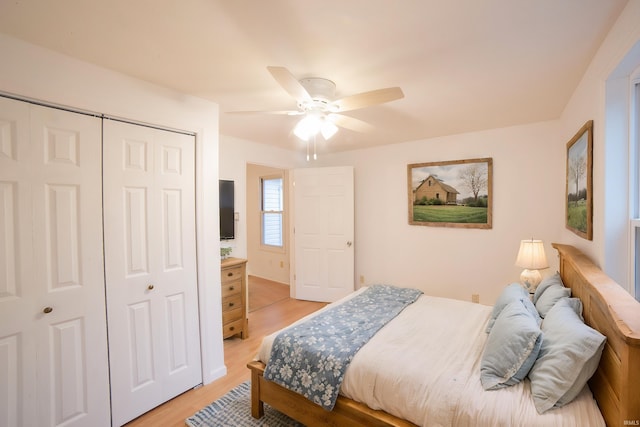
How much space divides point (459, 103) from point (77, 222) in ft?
9.75

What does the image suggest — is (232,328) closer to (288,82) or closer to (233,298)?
(233,298)

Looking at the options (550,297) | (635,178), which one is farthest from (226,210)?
(635,178)

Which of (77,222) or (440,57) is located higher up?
(440,57)

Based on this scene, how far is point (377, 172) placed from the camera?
4.14 metres

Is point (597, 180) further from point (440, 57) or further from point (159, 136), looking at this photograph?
point (159, 136)

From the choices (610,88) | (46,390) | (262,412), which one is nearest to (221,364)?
(262,412)

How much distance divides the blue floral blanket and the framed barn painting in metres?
1.76

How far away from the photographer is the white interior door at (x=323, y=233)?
13.8 feet

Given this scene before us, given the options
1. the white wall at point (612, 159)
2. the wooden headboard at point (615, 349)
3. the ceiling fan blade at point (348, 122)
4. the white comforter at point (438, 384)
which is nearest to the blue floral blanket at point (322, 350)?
the white comforter at point (438, 384)

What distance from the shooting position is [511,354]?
1402 mm

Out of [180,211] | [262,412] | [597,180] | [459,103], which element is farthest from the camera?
[459,103]

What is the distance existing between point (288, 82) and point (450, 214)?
2.85 m

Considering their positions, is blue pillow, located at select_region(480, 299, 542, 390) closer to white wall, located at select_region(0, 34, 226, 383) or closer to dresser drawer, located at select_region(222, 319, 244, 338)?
white wall, located at select_region(0, 34, 226, 383)

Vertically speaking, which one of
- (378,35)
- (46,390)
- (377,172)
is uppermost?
(378,35)
